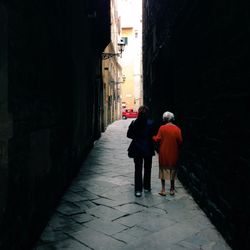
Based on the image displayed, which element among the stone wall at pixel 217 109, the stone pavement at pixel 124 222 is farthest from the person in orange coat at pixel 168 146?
the stone pavement at pixel 124 222

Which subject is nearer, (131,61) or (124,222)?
(124,222)

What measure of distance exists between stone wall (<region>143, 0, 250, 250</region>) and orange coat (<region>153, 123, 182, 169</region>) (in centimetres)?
31

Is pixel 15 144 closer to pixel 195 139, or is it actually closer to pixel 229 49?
pixel 229 49

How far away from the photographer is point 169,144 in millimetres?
5371

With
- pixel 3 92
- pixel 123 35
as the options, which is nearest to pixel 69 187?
pixel 3 92

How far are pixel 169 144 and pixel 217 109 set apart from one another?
4.83 ft

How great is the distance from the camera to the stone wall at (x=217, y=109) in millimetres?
3217

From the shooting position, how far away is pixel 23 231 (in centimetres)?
320

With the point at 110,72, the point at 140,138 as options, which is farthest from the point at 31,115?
the point at 110,72

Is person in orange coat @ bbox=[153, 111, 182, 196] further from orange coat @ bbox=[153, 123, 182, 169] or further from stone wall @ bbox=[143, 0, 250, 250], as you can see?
stone wall @ bbox=[143, 0, 250, 250]

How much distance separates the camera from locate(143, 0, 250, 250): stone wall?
3.22 meters

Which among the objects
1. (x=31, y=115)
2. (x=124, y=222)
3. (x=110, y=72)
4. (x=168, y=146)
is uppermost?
(x=110, y=72)

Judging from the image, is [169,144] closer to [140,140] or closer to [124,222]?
[140,140]

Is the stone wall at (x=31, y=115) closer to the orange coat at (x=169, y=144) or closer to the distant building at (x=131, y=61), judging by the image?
the orange coat at (x=169, y=144)
